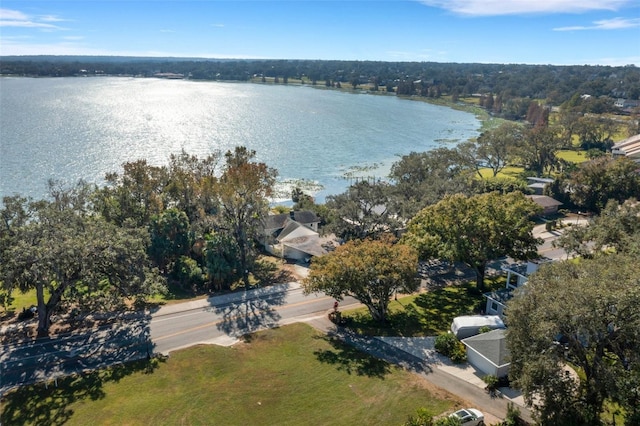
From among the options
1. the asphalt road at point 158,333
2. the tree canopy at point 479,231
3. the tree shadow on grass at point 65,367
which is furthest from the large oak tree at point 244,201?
the tree canopy at point 479,231

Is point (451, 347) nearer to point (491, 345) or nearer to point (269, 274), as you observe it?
point (491, 345)

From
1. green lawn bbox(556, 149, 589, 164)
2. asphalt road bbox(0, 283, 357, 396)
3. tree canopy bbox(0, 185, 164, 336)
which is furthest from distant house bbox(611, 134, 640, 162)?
tree canopy bbox(0, 185, 164, 336)

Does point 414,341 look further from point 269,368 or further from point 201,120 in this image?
point 201,120

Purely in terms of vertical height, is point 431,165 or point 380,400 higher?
point 431,165

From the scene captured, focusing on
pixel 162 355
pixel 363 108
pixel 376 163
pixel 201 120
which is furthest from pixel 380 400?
pixel 363 108

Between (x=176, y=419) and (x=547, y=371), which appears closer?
(x=547, y=371)

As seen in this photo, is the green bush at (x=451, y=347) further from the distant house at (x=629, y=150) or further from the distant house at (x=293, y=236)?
the distant house at (x=629, y=150)
